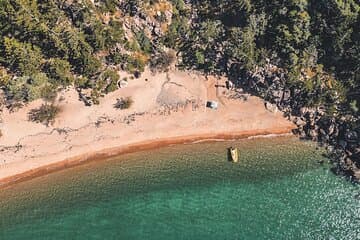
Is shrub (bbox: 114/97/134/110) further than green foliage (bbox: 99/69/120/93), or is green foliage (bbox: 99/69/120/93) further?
shrub (bbox: 114/97/134/110)

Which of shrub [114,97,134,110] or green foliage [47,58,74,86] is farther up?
green foliage [47,58,74,86]

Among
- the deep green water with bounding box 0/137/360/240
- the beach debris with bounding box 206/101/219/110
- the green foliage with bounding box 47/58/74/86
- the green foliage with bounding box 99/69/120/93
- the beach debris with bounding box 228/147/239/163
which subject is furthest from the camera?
the beach debris with bounding box 206/101/219/110

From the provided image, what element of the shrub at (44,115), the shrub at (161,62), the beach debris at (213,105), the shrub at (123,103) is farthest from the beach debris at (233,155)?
the shrub at (44,115)

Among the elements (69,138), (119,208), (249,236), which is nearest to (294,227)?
(249,236)

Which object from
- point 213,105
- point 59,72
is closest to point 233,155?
point 213,105

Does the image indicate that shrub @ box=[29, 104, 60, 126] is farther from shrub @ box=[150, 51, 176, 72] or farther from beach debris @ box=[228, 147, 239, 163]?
beach debris @ box=[228, 147, 239, 163]

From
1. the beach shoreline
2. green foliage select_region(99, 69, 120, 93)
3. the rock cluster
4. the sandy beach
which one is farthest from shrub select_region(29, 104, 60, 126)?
the rock cluster
